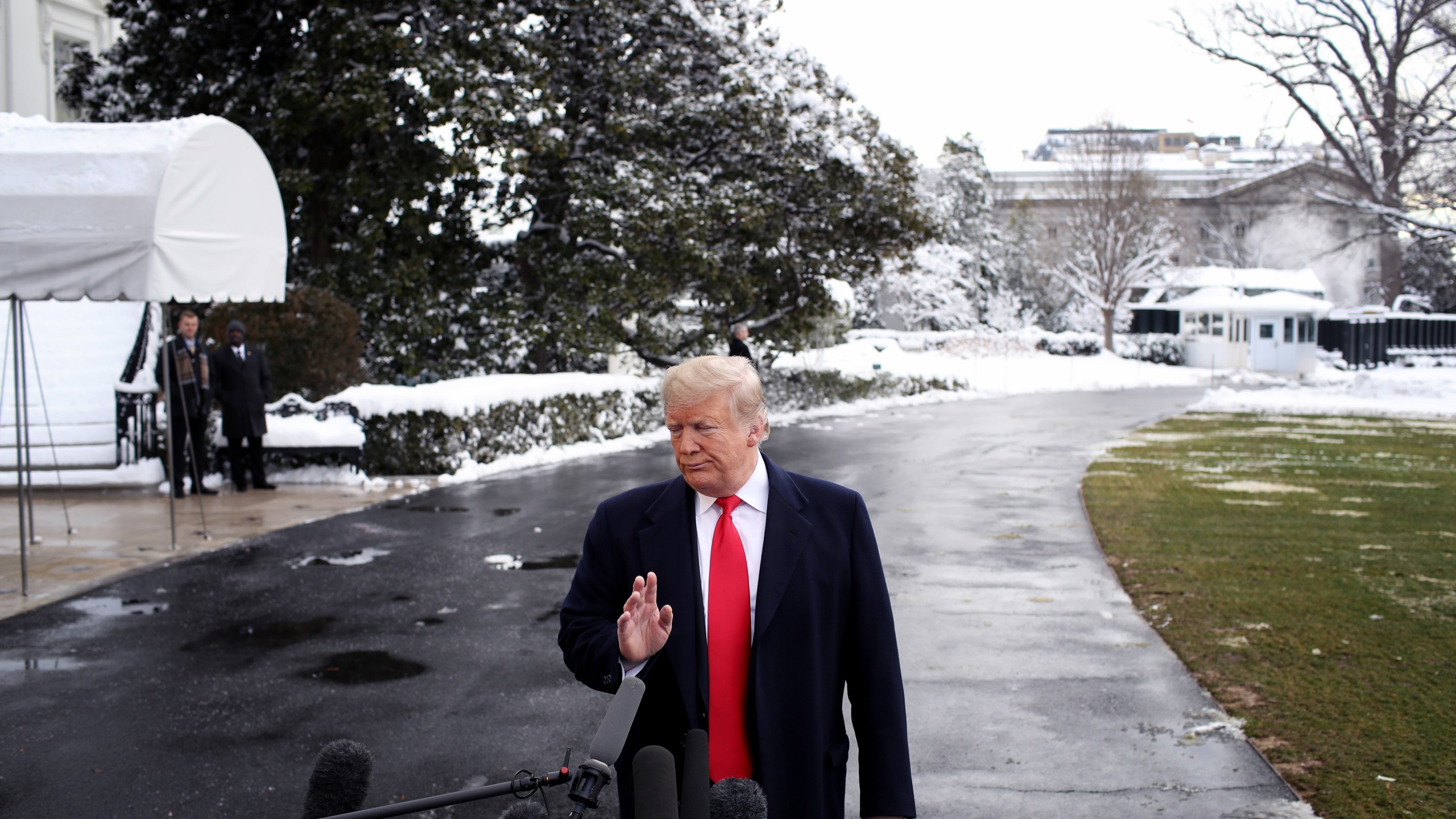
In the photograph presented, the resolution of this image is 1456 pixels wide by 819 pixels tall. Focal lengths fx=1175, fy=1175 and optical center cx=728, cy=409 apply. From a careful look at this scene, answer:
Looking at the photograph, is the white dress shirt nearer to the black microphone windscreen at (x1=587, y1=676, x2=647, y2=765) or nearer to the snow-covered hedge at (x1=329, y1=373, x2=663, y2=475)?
the black microphone windscreen at (x1=587, y1=676, x2=647, y2=765)

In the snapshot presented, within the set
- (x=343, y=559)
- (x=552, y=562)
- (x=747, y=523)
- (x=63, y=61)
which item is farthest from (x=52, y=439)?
(x=747, y=523)

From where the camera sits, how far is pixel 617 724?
211 centimetres

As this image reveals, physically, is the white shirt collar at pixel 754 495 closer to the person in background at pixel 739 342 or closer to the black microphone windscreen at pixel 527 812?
the black microphone windscreen at pixel 527 812

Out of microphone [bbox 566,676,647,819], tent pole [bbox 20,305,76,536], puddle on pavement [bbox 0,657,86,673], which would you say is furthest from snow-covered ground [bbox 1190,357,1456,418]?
microphone [bbox 566,676,647,819]

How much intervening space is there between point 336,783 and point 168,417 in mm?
8617

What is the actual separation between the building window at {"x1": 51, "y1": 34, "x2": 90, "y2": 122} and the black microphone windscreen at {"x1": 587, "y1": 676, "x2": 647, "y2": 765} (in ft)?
75.2

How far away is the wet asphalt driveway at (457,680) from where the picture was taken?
5.00 meters

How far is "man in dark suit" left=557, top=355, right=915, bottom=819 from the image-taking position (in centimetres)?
279

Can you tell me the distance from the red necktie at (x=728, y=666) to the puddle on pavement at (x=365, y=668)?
416cm

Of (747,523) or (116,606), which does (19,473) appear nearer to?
(116,606)

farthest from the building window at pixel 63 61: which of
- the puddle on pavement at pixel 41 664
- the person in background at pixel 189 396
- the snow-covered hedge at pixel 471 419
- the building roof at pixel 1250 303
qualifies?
the building roof at pixel 1250 303

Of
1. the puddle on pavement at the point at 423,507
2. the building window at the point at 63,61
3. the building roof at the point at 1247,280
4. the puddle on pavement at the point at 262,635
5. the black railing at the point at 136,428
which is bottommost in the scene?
the puddle on pavement at the point at 262,635

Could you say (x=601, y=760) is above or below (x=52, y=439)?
above

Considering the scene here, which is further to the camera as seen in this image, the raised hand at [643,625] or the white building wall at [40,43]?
the white building wall at [40,43]
